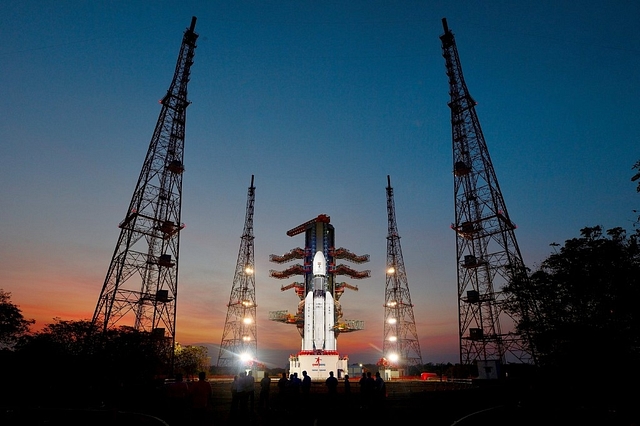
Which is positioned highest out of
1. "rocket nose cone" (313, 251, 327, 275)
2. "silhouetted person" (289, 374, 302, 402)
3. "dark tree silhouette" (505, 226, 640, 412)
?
"rocket nose cone" (313, 251, 327, 275)

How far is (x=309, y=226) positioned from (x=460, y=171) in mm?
38452

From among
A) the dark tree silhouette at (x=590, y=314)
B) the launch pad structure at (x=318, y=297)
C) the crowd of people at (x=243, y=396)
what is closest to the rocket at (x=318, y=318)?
the launch pad structure at (x=318, y=297)

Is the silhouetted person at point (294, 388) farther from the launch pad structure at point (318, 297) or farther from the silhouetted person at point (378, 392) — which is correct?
the launch pad structure at point (318, 297)

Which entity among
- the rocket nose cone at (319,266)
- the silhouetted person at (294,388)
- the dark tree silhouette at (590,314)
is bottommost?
the silhouetted person at (294,388)

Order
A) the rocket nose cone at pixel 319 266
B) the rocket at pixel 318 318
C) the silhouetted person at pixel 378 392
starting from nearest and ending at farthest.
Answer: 1. the silhouetted person at pixel 378 392
2. the rocket at pixel 318 318
3. the rocket nose cone at pixel 319 266

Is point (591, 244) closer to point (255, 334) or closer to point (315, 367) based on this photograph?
point (315, 367)

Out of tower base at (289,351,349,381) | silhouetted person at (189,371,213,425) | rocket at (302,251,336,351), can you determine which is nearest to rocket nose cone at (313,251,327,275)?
rocket at (302,251,336,351)

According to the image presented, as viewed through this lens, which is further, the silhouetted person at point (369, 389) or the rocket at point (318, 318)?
the rocket at point (318, 318)

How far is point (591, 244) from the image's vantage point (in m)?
31.9

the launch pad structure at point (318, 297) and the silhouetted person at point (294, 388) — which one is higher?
the launch pad structure at point (318, 297)

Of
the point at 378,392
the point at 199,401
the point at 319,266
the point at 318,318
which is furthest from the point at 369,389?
the point at 319,266

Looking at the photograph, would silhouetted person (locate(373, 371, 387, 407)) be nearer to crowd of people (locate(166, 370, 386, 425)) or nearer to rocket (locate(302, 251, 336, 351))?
crowd of people (locate(166, 370, 386, 425))

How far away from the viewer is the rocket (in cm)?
5707

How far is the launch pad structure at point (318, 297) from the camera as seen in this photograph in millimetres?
54844
